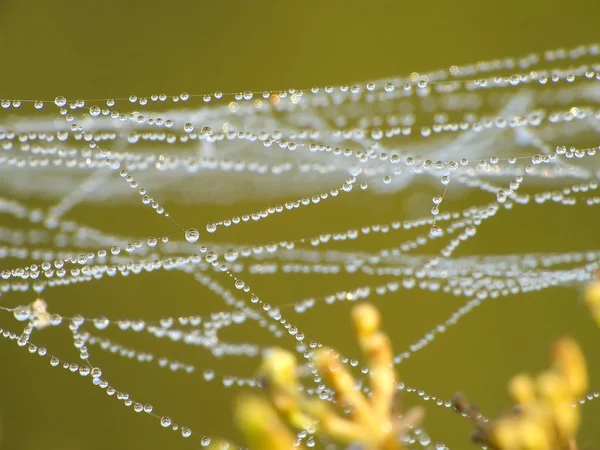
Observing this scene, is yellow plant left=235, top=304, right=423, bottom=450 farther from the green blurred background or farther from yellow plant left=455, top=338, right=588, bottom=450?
the green blurred background

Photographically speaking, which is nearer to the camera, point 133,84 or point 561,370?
point 561,370

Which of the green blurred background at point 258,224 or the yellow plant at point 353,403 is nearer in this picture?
the yellow plant at point 353,403

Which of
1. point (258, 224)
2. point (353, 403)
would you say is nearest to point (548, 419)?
point (353, 403)

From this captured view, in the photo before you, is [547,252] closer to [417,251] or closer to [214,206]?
[417,251]

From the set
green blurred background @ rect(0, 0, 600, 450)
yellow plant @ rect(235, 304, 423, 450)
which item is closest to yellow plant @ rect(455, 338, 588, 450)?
yellow plant @ rect(235, 304, 423, 450)

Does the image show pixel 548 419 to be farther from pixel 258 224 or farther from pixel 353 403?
pixel 258 224

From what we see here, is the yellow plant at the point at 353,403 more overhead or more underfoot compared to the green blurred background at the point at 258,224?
more underfoot

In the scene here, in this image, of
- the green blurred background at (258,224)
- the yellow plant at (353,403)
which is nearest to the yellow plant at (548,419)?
the yellow plant at (353,403)

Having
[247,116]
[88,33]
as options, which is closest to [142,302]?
[247,116]

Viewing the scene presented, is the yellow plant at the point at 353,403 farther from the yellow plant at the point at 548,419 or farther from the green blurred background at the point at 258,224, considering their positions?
the green blurred background at the point at 258,224
